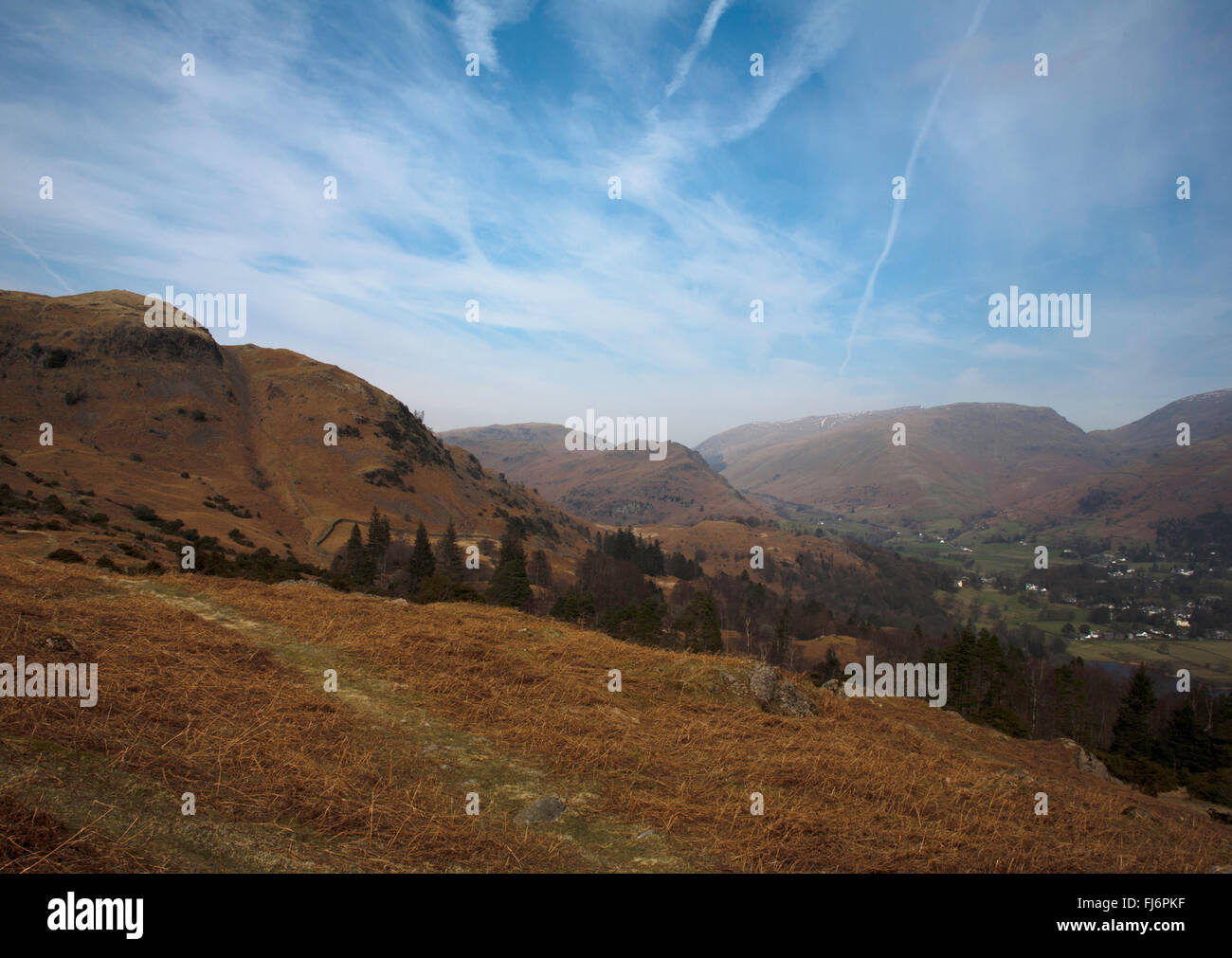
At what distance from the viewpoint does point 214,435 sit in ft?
416

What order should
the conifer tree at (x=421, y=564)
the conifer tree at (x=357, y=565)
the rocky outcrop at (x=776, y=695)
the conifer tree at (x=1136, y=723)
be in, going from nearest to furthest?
the rocky outcrop at (x=776, y=695) → the conifer tree at (x=1136, y=723) → the conifer tree at (x=357, y=565) → the conifer tree at (x=421, y=564)

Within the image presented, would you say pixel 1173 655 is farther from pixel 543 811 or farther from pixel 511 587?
pixel 543 811

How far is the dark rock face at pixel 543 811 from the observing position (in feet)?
19.3

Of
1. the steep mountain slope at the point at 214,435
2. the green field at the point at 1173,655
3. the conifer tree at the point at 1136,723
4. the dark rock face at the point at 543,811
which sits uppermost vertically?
the steep mountain slope at the point at 214,435

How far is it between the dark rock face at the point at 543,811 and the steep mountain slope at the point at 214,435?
3234 inches

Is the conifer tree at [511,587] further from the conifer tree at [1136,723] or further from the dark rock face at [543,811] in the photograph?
the conifer tree at [1136,723]

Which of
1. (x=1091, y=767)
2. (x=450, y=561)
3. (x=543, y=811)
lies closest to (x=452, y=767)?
(x=543, y=811)

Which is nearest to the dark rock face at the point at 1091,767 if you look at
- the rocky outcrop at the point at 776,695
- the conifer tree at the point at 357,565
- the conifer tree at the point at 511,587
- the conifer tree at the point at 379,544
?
the rocky outcrop at the point at 776,695

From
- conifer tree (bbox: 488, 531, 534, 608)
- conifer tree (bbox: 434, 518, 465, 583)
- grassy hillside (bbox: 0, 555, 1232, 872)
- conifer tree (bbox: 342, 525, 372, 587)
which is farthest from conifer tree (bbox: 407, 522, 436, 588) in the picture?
grassy hillside (bbox: 0, 555, 1232, 872)

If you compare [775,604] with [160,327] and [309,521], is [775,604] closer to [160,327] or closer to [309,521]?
[309,521]

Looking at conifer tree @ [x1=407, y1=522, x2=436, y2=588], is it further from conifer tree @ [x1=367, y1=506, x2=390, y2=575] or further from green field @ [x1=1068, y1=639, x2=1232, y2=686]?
green field @ [x1=1068, y1=639, x2=1232, y2=686]

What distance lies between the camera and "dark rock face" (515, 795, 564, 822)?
5.89 m
